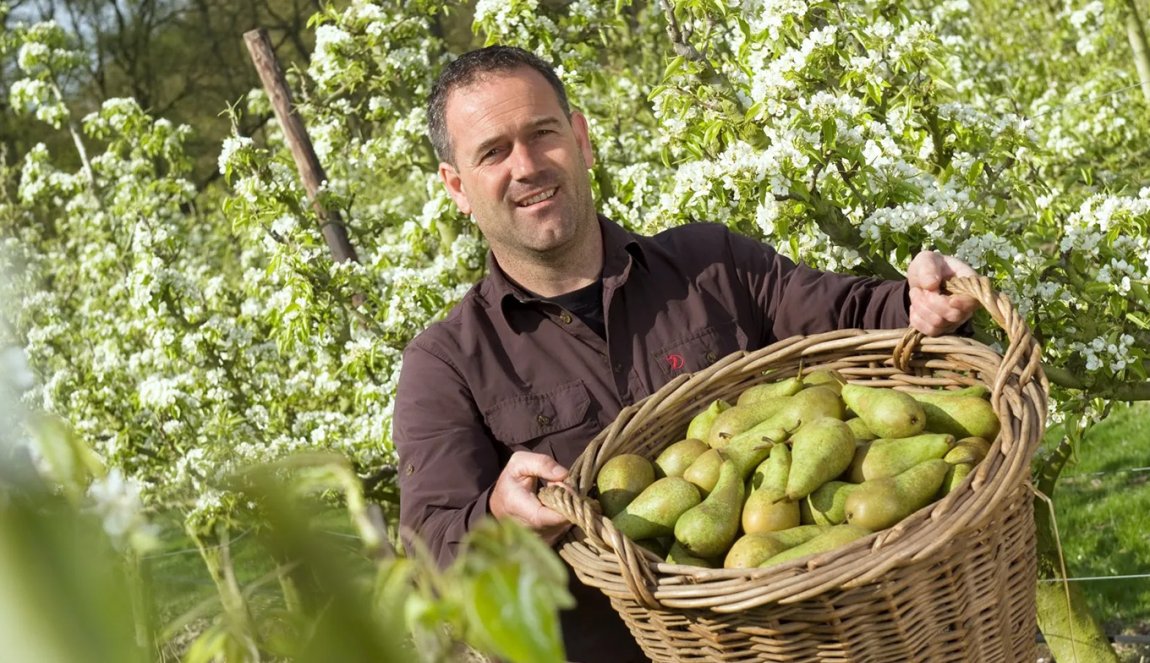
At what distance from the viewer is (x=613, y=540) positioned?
1.94 metres

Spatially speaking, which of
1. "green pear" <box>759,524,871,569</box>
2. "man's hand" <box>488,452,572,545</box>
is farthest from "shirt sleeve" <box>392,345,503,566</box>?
"green pear" <box>759,524,871,569</box>

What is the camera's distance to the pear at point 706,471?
7.54ft

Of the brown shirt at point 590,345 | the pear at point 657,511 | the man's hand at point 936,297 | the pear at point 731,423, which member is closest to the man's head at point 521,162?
the brown shirt at point 590,345

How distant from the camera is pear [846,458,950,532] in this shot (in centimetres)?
200

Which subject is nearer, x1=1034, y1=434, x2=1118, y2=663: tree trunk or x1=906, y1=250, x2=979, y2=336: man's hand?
x1=906, y1=250, x2=979, y2=336: man's hand

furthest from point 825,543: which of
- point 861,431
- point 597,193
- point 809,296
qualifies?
point 597,193

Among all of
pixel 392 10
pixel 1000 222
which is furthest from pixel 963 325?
pixel 392 10

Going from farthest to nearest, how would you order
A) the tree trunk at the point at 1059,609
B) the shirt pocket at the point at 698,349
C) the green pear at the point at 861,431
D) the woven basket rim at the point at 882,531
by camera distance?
the tree trunk at the point at 1059,609
the shirt pocket at the point at 698,349
the green pear at the point at 861,431
the woven basket rim at the point at 882,531

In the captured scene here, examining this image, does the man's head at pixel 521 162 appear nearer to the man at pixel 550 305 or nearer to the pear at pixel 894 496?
the man at pixel 550 305

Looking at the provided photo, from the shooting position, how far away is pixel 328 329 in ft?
16.2

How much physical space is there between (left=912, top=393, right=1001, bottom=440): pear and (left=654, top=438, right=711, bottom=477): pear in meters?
0.44

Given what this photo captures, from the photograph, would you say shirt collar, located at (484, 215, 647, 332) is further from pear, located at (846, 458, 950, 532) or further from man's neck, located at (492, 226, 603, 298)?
pear, located at (846, 458, 950, 532)

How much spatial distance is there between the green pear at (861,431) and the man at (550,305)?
503mm

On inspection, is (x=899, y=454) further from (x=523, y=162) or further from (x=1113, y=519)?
(x=1113, y=519)
